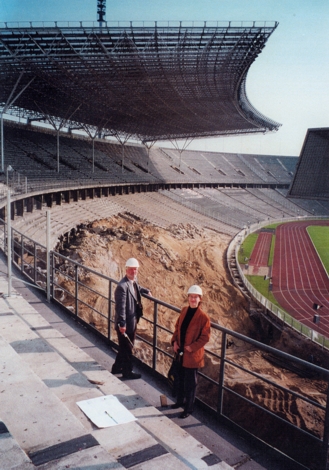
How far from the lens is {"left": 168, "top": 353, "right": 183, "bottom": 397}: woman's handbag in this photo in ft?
15.1

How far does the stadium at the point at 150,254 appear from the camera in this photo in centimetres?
398

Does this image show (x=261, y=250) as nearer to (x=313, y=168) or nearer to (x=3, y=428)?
(x=313, y=168)

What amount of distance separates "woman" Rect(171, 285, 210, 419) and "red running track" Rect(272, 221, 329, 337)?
58.6 feet

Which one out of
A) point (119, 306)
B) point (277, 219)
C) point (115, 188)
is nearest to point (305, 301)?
point (119, 306)

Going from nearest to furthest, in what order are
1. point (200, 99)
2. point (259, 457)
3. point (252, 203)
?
point (259, 457)
point (200, 99)
point (252, 203)

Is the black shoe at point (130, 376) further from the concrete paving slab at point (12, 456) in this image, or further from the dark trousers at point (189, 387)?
the concrete paving slab at point (12, 456)

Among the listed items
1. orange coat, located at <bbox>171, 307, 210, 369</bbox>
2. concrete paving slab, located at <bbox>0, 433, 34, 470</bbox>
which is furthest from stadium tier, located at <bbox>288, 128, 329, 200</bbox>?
concrete paving slab, located at <bbox>0, 433, 34, 470</bbox>

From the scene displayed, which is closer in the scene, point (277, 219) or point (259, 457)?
point (259, 457)

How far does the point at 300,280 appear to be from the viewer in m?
29.0

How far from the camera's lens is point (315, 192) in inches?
605

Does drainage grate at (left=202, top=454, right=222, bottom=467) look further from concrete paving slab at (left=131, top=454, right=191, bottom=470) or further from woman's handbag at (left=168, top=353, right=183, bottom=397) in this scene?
woman's handbag at (left=168, top=353, right=183, bottom=397)

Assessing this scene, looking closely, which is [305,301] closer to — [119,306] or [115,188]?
[119,306]

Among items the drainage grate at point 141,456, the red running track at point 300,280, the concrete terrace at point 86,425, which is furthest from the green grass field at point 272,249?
the drainage grate at point 141,456

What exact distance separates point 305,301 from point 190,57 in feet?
58.5
